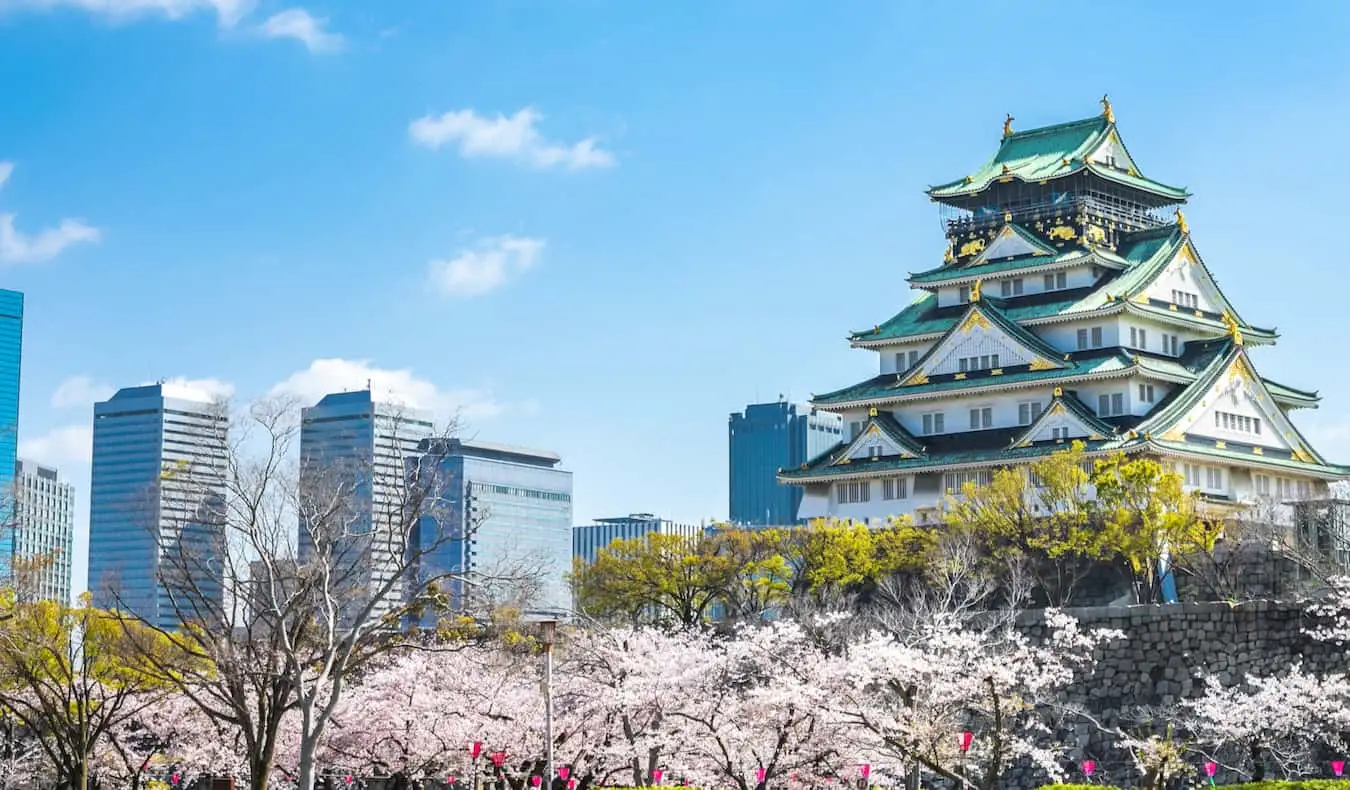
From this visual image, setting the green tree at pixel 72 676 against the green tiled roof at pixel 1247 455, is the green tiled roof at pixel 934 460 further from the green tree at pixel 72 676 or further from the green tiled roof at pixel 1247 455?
the green tree at pixel 72 676

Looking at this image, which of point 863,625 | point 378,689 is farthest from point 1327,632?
point 378,689

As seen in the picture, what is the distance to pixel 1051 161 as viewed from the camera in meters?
89.1

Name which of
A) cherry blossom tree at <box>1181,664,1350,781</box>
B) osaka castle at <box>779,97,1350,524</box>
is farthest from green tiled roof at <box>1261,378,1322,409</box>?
cherry blossom tree at <box>1181,664,1350,781</box>

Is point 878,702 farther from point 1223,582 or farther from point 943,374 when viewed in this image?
point 943,374

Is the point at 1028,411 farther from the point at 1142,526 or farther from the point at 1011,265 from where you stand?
the point at 1142,526

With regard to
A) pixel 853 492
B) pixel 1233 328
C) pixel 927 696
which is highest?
pixel 1233 328

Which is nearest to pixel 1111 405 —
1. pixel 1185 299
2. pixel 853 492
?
pixel 1185 299

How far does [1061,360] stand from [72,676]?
145 ft

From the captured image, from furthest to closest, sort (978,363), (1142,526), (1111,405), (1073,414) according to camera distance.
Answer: (978,363), (1111,405), (1073,414), (1142,526)

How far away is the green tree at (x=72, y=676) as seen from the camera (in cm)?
4691

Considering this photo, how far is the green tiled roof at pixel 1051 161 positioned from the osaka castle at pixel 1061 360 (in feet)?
0.37

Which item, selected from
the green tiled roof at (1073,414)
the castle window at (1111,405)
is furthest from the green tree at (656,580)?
the castle window at (1111,405)

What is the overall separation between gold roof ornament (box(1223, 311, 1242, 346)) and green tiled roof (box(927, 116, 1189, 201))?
796cm

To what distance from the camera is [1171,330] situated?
84.6 m
